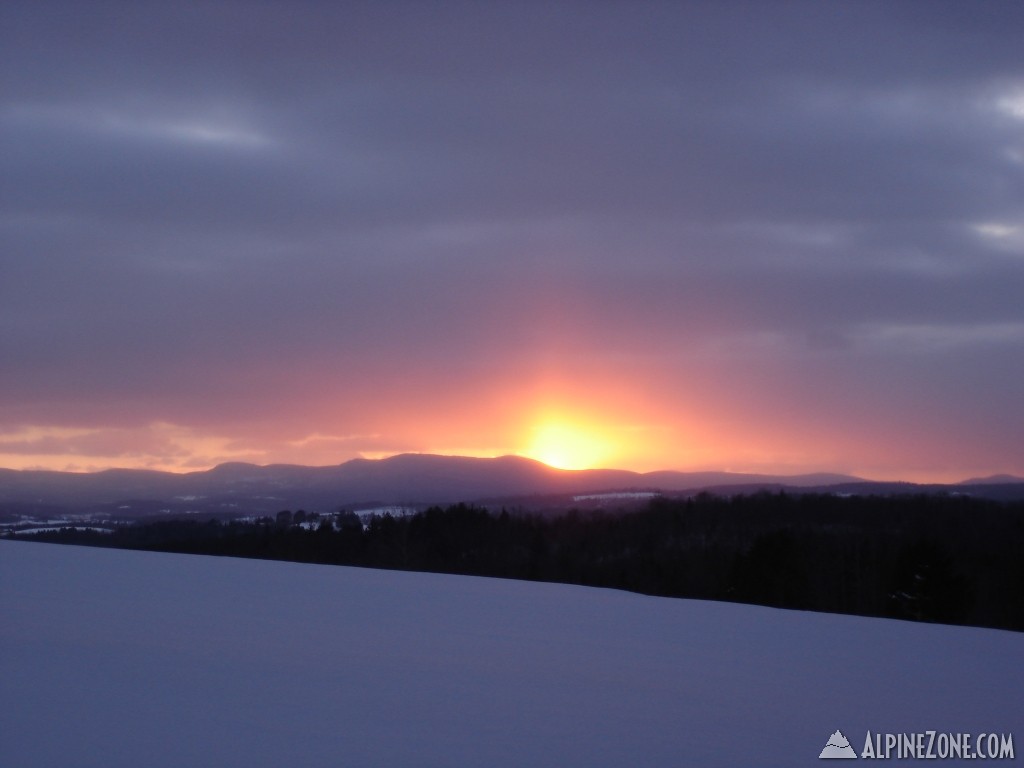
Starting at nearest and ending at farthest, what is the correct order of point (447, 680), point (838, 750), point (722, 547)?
A: point (838, 750)
point (447, 680)
point (722, 547)

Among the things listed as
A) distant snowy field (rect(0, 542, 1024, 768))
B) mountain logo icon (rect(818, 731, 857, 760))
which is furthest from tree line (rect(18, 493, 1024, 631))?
mountain logo icon (rect(818, 731, 857, 760))

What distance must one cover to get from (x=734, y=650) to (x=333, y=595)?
6.38 m

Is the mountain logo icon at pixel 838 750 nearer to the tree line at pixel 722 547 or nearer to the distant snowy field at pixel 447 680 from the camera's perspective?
the distant snowy field at pixel 447 680

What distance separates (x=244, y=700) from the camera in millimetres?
6859

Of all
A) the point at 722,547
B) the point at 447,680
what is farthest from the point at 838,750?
the point at 722,547

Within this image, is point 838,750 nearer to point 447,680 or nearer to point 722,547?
point 447,680

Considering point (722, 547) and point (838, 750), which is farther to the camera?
point (722, 547)

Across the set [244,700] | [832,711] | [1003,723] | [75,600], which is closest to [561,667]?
[832,711]

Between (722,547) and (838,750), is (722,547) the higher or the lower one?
the lower one

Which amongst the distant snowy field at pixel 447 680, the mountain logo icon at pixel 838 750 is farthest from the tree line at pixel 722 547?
the mountain logo icon at pixel 838 750

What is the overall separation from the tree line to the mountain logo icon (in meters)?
26.7

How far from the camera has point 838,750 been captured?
657 centimetres

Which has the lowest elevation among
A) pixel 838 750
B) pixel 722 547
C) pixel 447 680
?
pixel 722 547

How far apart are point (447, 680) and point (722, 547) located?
5449 cm
